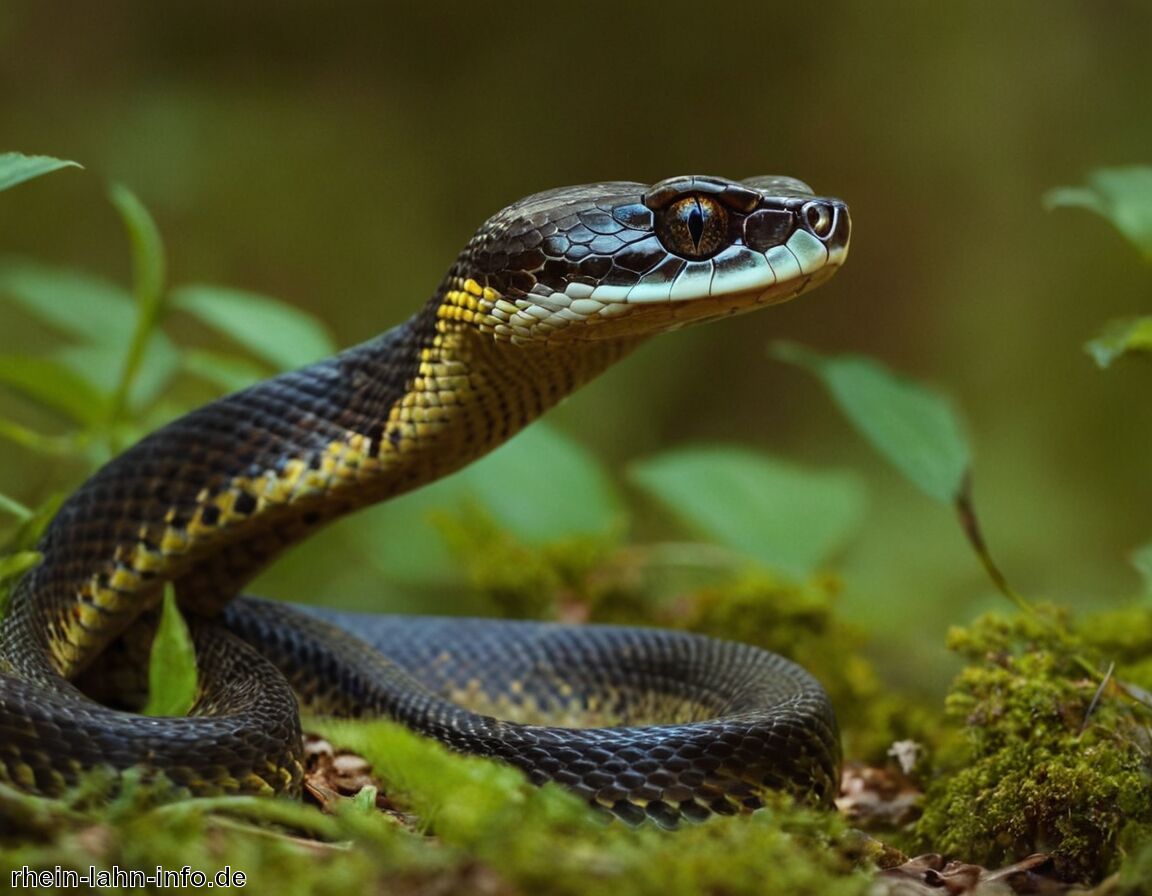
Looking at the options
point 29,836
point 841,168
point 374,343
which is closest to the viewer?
point 29,836

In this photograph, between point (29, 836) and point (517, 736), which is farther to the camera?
point (517, 736)

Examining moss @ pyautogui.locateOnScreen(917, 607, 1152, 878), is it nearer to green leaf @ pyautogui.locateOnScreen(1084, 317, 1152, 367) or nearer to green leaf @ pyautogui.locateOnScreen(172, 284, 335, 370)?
green leaf @ pyautogui.locateOnScreen(1084, 317, 1152, 367)

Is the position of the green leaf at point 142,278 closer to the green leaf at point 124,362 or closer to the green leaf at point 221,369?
the green leaf at point 221,369

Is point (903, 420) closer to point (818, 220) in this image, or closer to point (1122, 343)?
point (1122, 343)

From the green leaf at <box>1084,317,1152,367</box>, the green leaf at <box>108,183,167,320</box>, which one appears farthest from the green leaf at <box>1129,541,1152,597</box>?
the green leaf at <box>108,183,167,320</box>

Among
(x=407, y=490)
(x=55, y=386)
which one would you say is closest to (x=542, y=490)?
(x=407, y=490)

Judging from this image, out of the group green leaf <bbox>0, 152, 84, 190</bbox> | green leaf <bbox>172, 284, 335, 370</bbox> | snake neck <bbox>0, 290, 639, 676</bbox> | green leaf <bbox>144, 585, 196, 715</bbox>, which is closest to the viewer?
green leaf <bbox>0, 152, 84, 190</bbox>

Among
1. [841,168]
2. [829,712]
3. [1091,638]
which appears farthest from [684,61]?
[829,712]

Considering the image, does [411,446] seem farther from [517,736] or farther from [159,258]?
[159,258]
